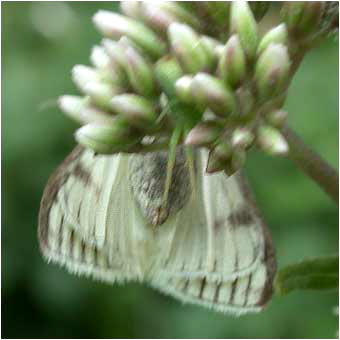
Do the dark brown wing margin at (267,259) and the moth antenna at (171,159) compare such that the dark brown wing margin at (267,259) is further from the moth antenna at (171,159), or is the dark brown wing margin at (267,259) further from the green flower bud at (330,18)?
the green flower bud at (330,18)

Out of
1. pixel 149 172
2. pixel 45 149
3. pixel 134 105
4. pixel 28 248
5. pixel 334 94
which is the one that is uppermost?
pixel 134 105

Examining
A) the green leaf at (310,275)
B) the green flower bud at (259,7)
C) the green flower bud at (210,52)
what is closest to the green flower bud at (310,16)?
the green flower bud at (259,7)

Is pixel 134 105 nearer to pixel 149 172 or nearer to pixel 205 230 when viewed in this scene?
pixel 149 172

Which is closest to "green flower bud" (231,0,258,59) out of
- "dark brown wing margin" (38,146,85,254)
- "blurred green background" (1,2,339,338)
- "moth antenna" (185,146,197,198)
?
"moth antenna" (185,146,197,198)

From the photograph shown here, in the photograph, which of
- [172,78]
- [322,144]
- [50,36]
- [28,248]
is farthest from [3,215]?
[172,78]

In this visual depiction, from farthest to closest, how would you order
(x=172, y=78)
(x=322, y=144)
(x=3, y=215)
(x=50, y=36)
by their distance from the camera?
(x=50, y=36)
(x=3, y=215)
(x=322, y=144)
(x=172, y=78)

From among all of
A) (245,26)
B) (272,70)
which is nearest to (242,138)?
(272,70)

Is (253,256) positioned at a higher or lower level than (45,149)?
higher

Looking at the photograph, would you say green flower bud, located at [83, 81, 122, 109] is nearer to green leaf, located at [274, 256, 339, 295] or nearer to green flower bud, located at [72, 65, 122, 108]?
green flower bud, located at [72, 65, 122, 108]

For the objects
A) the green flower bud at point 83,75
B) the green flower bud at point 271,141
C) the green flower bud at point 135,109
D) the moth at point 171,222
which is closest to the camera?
the green flower bud at point 271,141
